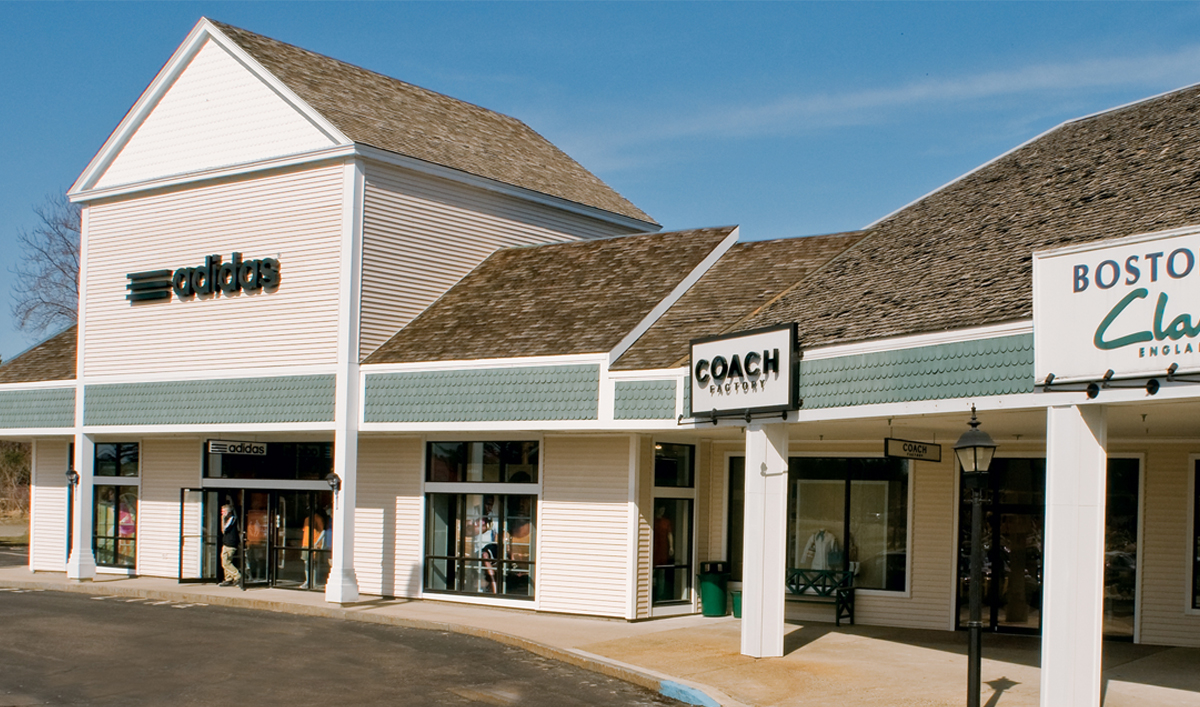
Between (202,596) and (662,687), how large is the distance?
12.6 meters

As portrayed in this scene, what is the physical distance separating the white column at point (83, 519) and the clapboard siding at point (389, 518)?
6.82m

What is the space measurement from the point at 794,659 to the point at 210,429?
13450mm

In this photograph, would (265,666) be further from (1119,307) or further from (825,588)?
(1119,307)

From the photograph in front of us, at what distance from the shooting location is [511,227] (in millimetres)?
26734

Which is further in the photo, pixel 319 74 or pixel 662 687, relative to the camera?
pixel 319 74

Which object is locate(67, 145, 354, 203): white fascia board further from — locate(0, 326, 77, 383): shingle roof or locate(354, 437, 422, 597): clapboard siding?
locate(354, 437, 422, 597): clapboard siding

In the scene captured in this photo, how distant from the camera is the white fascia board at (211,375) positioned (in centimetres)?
2322

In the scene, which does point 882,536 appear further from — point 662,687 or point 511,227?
point 511,227

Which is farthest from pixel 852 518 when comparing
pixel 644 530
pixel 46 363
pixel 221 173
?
pixel 46 363

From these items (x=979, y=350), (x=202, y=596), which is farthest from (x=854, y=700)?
(x=202, y=596)

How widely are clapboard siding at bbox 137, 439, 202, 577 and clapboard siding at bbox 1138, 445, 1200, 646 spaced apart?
1866 centimetres

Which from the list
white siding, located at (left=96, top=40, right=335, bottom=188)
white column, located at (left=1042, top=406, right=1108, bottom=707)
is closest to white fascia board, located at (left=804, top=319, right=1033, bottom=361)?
white column, located at (left=1042, top=406, right=1108, bottom=707)

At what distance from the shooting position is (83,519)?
26.7 metres

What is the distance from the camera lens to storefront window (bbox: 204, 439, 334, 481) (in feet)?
81.7
